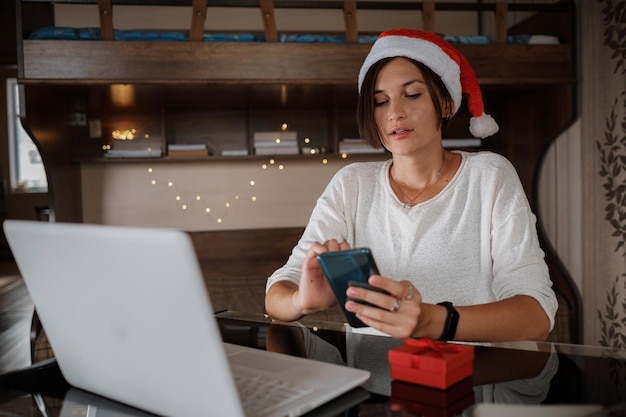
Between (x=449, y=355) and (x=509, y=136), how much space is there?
3.31 meters

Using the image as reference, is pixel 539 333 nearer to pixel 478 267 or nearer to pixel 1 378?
pixel 478 267

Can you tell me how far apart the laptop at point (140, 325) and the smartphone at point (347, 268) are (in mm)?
115

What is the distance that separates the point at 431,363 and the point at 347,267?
0.55ft

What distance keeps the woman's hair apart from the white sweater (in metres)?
0.12

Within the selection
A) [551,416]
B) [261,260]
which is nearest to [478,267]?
[551,416]

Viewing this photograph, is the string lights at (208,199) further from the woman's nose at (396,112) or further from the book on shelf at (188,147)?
the woman's nose at (396,112)

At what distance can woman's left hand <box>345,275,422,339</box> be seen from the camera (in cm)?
89

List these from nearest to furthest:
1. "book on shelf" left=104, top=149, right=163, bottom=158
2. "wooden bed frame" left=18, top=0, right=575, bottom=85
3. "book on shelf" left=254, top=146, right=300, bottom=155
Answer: "wooden bed frame" left=18, top=0, right=575, bottom=85 → "book on shelf" left=104, top=149, right=163, bottom=158 → "book on shelf" left=254, top=146, right=300, bottom=155

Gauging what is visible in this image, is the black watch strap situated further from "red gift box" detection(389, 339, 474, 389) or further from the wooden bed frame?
the wooden bed frame

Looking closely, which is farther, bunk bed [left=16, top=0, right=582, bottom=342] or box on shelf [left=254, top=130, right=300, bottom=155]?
box on shelf [left=254, top=130, right=300, bottom=155]

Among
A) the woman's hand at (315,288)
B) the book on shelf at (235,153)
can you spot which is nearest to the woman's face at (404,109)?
the woman's hand at (315,288)

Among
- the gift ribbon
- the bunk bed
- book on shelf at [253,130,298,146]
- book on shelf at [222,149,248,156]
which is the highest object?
the bunk bed

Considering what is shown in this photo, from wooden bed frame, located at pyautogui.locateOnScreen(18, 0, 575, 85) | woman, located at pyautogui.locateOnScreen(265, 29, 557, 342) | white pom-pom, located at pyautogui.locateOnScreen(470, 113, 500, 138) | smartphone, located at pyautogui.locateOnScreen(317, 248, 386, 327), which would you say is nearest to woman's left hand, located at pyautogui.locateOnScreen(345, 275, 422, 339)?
smartphone, located at pyautogui.locateOnScreen(317, 248, 386, 327)

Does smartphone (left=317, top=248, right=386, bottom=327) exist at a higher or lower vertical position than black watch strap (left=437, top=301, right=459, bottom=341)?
higher
